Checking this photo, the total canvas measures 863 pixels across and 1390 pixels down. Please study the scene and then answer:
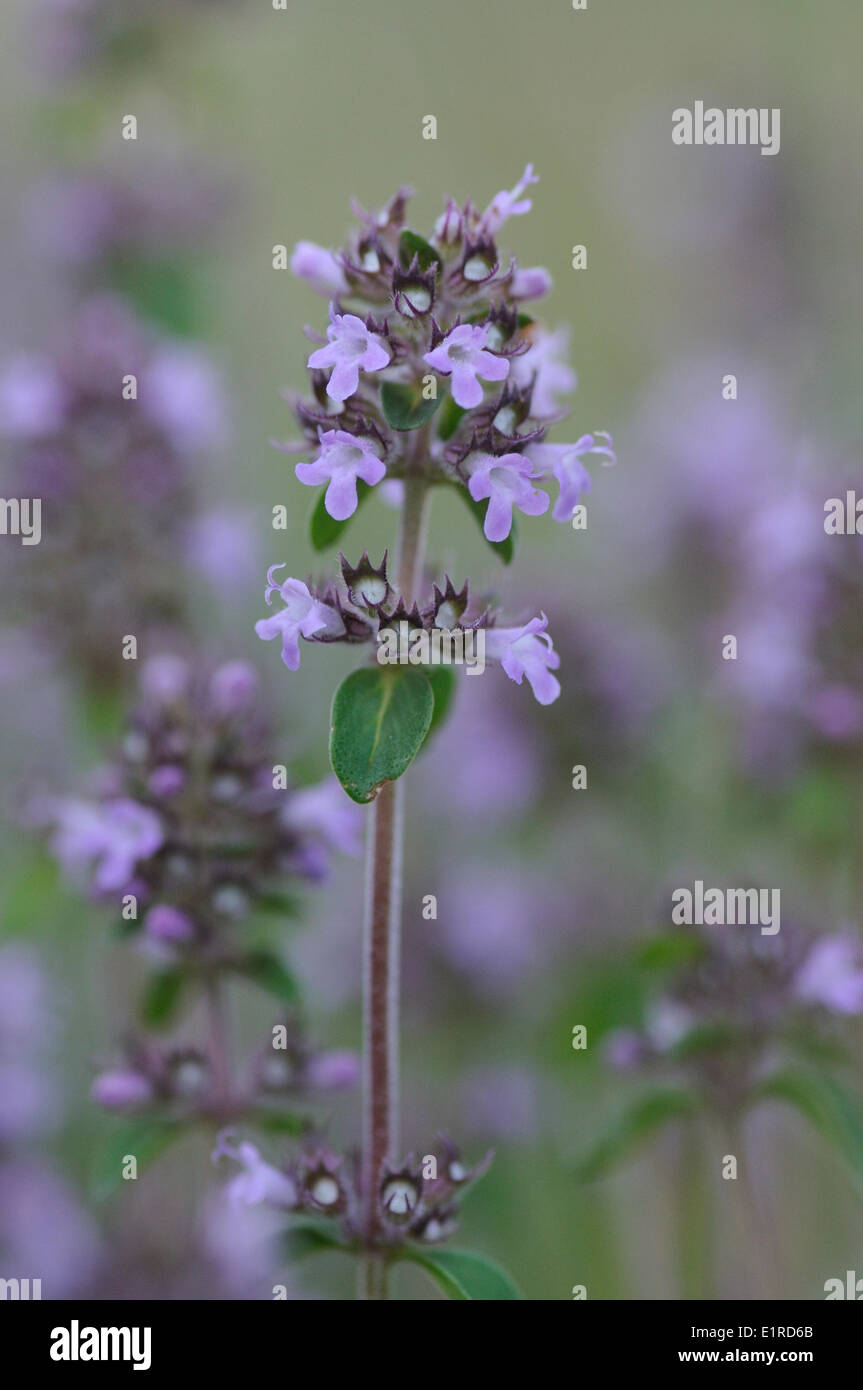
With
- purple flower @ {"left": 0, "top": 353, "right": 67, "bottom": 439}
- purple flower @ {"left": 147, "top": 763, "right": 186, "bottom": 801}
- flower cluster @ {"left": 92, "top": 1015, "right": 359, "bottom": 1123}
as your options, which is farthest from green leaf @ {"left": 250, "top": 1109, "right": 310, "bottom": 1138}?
purple flower @ {"left": 0, "top": 353, "right": 67, "bottom": 439}

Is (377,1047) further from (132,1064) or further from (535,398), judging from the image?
(535,398)

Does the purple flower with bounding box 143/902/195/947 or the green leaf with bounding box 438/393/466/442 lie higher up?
the green leaf with bounding box 438/393/466/442

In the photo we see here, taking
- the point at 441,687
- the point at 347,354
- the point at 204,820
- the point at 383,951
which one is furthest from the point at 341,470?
the point at 204,820

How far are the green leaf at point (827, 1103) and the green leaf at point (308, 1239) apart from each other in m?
1.12

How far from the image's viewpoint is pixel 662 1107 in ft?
10.9

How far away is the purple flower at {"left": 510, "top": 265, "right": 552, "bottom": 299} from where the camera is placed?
260cm

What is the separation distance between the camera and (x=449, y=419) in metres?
2.57

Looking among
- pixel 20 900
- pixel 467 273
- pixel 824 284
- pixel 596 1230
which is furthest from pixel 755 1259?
pixel 824 284

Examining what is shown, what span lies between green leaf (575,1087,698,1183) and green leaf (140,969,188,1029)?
3.31 ft

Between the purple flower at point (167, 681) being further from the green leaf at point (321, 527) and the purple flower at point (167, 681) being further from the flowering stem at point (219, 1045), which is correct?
the green leaf at point (321, 527)

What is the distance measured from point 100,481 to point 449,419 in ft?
7.15

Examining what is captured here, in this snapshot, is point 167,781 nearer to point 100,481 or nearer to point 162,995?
point 162,995

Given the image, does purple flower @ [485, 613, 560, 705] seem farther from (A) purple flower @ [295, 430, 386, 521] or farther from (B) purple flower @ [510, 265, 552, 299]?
(B) purple flower @ [510, 265, 552, 299]

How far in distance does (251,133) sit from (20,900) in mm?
6745
